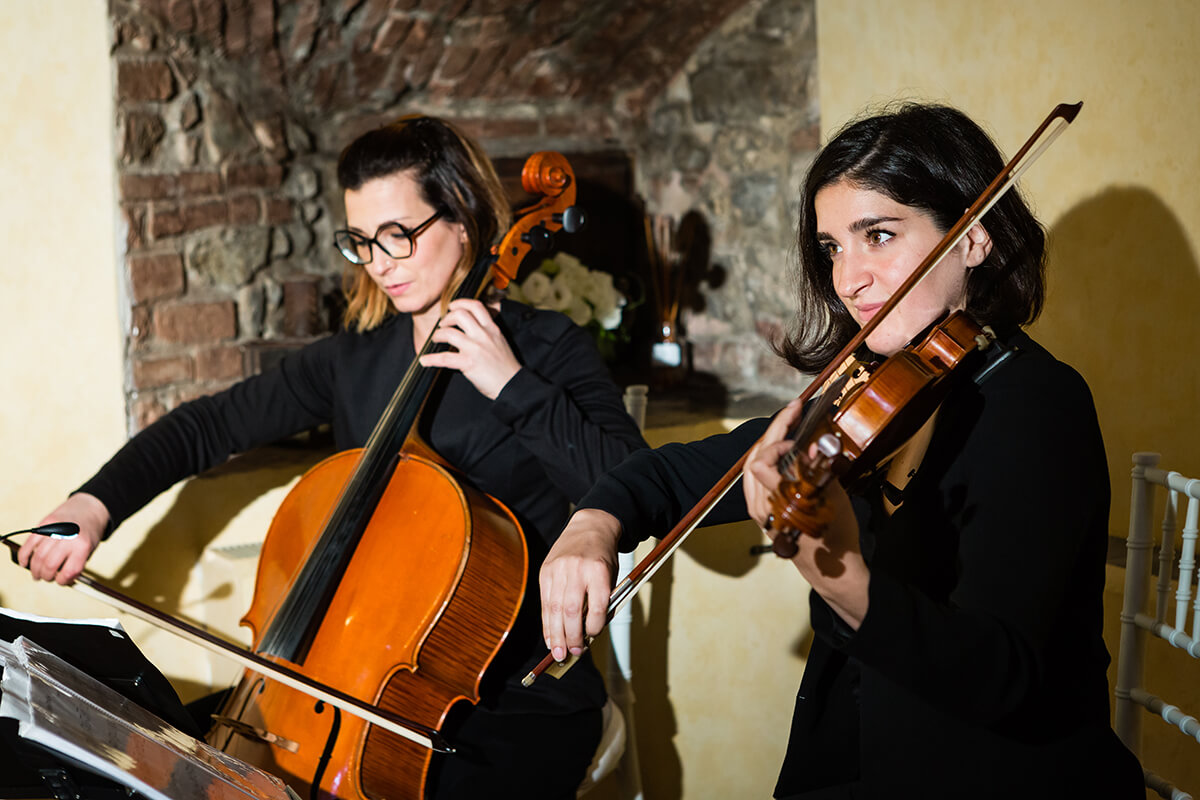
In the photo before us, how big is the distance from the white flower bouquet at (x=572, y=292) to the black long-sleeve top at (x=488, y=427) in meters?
0.72

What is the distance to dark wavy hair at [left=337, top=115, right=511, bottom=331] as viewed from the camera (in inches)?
65.7

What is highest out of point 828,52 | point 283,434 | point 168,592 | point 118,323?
point 828,52

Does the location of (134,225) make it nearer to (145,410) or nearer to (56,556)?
(145,410)

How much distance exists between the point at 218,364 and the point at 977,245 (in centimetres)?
173

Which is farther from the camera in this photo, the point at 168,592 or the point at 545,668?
the point at 168,592

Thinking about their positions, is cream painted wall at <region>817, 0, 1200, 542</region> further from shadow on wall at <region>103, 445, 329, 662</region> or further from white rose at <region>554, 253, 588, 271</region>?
shadow on wall at <region>103, 445, 329, 662</region>

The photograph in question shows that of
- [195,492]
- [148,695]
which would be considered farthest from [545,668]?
[195,492]

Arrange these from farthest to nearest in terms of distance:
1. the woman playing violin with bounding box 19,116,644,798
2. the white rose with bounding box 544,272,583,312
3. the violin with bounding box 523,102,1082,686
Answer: the white rose with bounding box 544,272,583,312 < the woman playing violin with bounding box 19,116,644,798 < the violin with bounding box 523,102,1082,686

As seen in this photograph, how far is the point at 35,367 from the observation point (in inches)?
82.1

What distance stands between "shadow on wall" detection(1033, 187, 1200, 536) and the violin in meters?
0.79

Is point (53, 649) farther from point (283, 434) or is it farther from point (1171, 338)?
point (1171, 338)

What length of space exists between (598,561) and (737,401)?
1.78 metres

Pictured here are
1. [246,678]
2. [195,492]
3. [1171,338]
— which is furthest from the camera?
[195,492]

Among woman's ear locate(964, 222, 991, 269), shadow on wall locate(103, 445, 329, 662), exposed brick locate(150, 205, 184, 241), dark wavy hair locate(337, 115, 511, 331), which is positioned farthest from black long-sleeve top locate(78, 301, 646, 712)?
woman's ear locate(964, 222, 991, 269)
